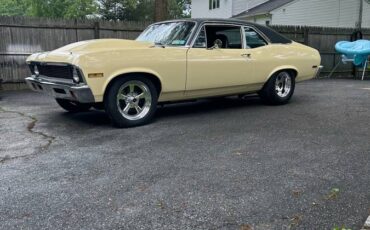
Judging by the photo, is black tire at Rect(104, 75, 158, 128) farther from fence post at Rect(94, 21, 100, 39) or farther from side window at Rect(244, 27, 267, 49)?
fence post at Rect(94, 21, 100, 39)

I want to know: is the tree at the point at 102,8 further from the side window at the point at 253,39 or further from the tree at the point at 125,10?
the side window at the point at 253,39

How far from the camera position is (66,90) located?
5672 millimetres

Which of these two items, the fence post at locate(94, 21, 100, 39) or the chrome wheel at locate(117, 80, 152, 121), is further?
the fence post at locate(94, 21, 100, 39)

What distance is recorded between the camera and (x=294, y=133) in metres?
5.63

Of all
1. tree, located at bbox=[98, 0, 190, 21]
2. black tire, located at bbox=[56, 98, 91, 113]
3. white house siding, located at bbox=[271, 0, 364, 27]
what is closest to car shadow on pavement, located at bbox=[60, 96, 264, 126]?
black tire, located at bbox=[56, 98, 91, 113]

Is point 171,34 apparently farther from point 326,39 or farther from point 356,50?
point 326,39

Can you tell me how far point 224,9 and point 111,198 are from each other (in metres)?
27.6

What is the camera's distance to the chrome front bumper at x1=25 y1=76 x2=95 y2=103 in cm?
550

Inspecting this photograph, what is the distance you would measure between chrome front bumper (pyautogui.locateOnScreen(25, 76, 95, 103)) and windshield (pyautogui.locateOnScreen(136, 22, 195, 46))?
1.71m

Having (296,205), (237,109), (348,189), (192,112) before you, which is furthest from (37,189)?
(237,109)

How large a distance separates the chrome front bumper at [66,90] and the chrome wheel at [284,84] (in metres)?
3.97

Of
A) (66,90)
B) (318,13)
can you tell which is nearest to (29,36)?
(66,90)

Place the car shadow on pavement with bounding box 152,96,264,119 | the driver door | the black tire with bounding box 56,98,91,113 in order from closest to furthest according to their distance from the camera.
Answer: the driver door
the black tire with bounding box 56,98,91,113
the car shadow on pavement with bounding box 152,96,264,119

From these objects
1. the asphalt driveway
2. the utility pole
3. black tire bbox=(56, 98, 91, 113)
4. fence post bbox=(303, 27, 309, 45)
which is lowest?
the asphalt driveway
